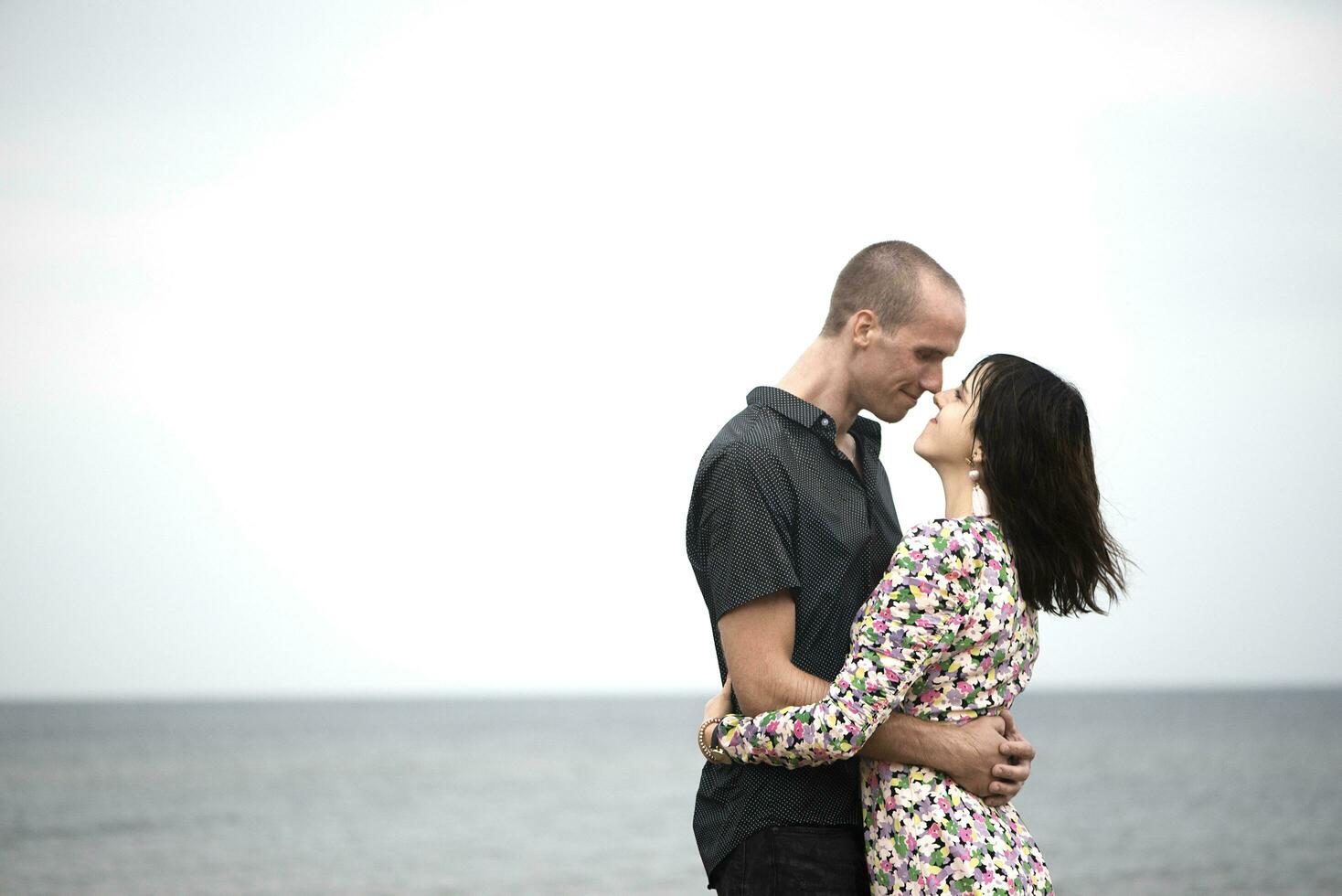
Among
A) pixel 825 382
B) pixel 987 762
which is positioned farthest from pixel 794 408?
pixel 987 762

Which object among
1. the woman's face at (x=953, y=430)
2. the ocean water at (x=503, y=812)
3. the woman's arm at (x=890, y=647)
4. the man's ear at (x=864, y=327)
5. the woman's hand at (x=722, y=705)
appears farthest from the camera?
the ocean water at (x=503, y=812)

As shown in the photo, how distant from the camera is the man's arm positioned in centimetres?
253

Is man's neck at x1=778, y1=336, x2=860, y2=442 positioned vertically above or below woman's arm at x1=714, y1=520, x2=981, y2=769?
above

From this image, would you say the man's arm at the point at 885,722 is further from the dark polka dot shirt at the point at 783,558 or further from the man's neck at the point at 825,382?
the man's neck at the point at 825,382

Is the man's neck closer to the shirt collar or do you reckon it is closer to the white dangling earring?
the shirt collar

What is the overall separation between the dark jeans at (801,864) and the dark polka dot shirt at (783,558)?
3 cm

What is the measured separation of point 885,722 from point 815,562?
337mm

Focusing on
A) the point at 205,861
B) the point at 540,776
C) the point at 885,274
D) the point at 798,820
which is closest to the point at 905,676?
the point at 798,820

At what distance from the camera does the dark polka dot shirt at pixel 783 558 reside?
8.57ft

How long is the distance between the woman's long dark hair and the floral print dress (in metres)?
0.05

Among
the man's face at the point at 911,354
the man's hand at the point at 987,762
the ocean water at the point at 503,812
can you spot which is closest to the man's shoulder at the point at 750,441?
the man's face at the point at 911,354

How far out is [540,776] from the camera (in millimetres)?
36125

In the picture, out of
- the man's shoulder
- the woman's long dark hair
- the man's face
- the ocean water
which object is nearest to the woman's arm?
the woman's long dark hair

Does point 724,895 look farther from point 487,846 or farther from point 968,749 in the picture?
point 487,846
